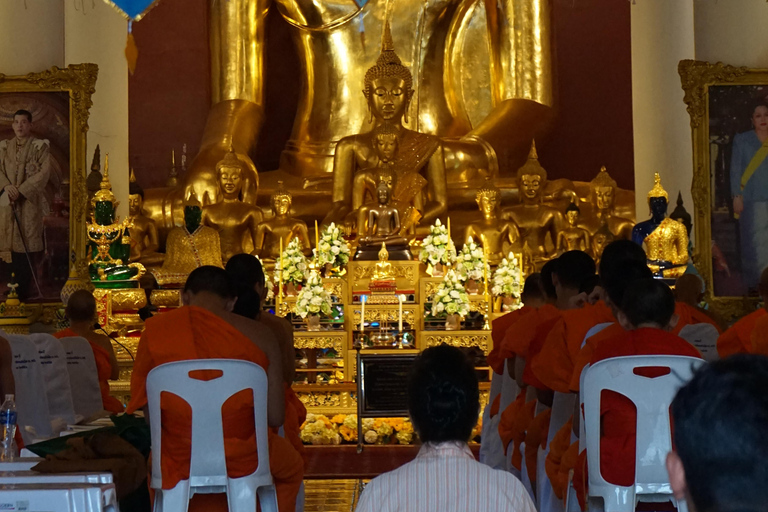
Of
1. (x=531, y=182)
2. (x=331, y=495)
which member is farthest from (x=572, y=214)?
(x=331, y=495)

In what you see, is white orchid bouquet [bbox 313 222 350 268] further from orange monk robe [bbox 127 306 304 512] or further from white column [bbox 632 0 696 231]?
orange monk robe [bbox 127 306 304 512]

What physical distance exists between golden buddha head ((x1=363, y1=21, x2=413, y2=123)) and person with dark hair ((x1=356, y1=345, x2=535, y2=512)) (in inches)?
238

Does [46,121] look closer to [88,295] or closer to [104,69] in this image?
[104,69]

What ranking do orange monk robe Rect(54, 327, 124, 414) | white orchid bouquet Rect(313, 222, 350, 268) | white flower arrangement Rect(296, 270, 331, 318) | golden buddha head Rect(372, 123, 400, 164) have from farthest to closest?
golden buddha head Rect(372, 123, 400, 164) < white orchid bouquet Rect(313, 222, 350, 268) < white flower arrangement Rect(296, 270, 331, 318) < orange monk robe Rect(54, 327, 124, 414)

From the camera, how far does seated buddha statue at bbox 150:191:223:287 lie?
7117 millimetres

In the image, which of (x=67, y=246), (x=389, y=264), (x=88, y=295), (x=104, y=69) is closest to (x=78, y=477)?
(x=88, y=295)

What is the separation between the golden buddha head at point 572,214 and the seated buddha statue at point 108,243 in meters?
2.76

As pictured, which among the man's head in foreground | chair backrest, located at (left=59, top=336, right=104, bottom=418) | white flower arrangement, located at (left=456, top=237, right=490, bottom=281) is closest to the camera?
the man's head in foreground

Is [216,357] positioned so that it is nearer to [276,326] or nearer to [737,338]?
[276,326]

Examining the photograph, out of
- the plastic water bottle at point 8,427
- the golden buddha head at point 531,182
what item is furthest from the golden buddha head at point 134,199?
the plastic water bottle at point 8,427

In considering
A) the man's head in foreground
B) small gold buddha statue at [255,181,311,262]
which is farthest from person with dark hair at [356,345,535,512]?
small gold buddha statue at [255,181,311,262]

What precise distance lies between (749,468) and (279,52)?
901 centimetres

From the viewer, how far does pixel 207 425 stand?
2881 mm

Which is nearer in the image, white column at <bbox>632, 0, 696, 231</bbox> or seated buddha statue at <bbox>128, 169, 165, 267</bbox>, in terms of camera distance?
seated buddha statue at <bbox>128, 169, 165, 267</bbox>
